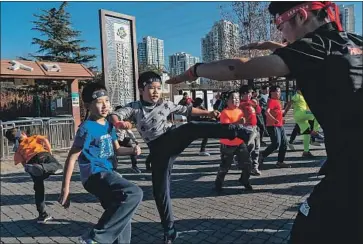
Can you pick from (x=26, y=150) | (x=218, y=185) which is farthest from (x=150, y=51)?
(x=26, y=150)

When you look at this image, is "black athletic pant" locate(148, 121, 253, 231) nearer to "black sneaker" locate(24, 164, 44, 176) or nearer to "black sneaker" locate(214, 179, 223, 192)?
"black sneaker" locate(24, 164, 44, 176)

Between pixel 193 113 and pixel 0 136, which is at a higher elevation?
pixel 193 113

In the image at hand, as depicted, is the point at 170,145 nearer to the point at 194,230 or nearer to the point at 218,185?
the point at 194,230

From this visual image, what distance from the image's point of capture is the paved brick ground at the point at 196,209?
3.63 m

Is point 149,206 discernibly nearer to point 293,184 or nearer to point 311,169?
point 293,184

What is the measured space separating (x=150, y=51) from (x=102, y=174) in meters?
25.6

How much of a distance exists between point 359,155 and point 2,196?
616 cm

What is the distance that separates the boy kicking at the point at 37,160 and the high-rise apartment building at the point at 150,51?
21390mm

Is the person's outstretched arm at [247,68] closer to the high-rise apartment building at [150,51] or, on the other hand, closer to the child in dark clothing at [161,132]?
the child in dark clothing at [161,132]

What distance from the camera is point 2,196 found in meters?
5.81

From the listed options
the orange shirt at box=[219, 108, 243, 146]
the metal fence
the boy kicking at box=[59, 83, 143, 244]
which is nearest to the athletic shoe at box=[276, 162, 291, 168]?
the orange shirt at box=[219, 108, 243, 146]

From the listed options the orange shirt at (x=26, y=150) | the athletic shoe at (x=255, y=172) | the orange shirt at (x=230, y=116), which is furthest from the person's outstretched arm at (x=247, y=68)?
the athletic shoe at (x=255, y=172)

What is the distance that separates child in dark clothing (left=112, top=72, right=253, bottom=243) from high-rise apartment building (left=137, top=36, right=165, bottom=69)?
22.2 metres

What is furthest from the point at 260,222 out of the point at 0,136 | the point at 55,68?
the point at 55,68
